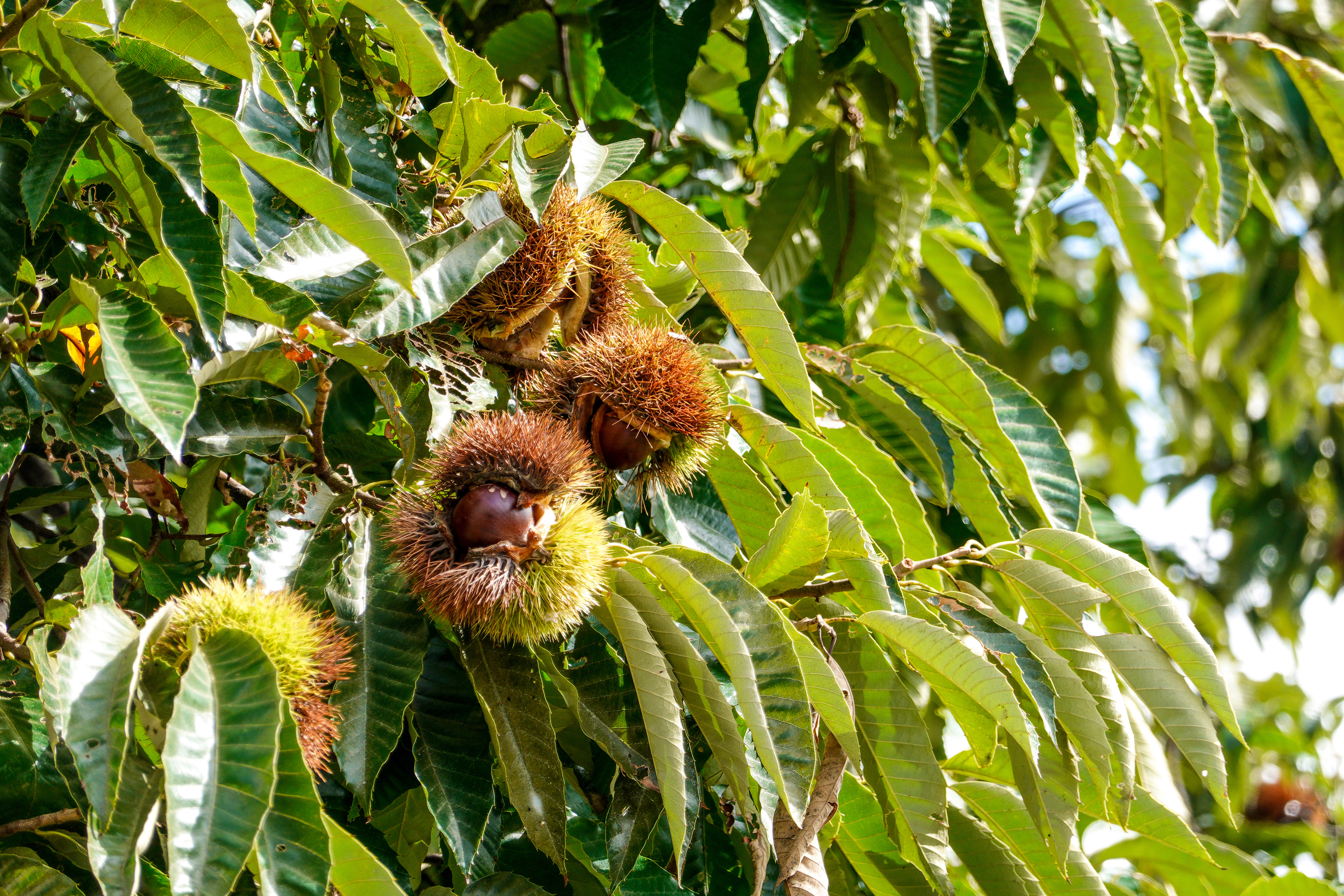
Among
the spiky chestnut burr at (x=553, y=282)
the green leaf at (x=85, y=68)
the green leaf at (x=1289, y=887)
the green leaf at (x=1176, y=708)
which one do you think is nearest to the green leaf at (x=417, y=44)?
the spiky chestnut burr at (x=553, y=282)

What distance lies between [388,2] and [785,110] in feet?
5.14

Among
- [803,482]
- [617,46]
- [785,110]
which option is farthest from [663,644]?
[785,110]

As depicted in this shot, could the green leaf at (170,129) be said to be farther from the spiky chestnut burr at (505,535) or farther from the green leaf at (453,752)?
the green leaf at (453,752)

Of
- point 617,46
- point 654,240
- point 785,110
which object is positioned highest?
point 617,46

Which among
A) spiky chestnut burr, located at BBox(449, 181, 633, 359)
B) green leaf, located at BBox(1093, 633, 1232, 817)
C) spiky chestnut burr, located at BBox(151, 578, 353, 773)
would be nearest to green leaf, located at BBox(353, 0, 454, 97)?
spiky chestnut burr, located at BBox(449, 181, 633, 359)

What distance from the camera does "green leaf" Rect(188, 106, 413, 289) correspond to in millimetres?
1033

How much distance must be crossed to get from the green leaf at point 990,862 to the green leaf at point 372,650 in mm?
776

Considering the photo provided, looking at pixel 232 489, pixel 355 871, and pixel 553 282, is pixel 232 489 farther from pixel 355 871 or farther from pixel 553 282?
pixel 355 871

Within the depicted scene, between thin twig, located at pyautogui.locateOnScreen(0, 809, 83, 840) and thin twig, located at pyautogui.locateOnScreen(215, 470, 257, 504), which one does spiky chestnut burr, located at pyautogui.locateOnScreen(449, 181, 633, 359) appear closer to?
thin twig, located at pyautogui.locateOnScreen(215, 470, 257, 504)

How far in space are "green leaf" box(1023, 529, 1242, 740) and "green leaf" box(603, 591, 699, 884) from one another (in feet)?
1.84

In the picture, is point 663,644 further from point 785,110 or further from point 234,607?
point 785,110

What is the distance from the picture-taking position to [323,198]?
106cm

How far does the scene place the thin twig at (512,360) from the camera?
1404 millimetres

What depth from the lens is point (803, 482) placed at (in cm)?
143
